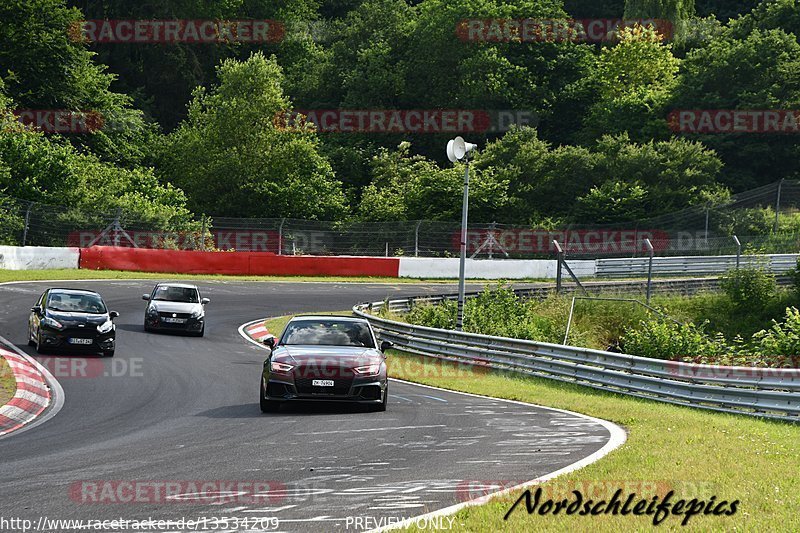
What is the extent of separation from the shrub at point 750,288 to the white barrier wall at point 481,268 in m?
11.1

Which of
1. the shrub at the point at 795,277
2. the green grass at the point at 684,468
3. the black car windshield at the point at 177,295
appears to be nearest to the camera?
the green grass at the point at 684,468

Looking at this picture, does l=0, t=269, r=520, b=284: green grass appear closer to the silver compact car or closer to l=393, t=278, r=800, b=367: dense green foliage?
the silver compact car

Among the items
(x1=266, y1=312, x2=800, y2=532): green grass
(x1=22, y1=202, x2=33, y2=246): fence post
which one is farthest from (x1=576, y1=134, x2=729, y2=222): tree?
(x1=266, y1=312, x2=800, y2=532): green grass

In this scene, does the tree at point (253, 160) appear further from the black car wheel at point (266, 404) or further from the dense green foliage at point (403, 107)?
the black car wheel at point (266, 404)

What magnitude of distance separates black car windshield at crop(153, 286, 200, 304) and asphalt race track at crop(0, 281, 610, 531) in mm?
6798

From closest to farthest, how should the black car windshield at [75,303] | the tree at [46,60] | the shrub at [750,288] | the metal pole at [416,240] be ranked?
1. the black car windshield at [75,303]
2. the shrub at [750,288]
3. the metal pole at [416,240]
4. the tree at [46,60]

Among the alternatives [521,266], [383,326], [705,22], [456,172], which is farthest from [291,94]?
→ [383,326]

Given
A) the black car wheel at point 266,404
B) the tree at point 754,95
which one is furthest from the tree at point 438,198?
the black car wheel at point 266,404

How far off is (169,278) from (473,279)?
12.9 m

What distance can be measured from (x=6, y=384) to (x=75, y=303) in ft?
22.0

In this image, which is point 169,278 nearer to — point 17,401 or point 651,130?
point 17,401

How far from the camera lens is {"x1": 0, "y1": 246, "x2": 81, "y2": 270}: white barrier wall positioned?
39.4 m

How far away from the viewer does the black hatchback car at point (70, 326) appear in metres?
21.8

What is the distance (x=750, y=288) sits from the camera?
35.5m
